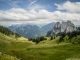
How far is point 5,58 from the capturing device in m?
19.4

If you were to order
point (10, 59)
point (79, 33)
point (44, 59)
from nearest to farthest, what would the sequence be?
point (10, 59), point (44, 59), point (79, 33)

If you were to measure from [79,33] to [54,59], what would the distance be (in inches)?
4659

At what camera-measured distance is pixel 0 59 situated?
63.0ft

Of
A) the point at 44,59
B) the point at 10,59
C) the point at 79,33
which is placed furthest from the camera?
the point at 79,33

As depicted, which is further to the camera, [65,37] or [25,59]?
[65,37]

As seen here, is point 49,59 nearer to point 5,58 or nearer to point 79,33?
point 5,58

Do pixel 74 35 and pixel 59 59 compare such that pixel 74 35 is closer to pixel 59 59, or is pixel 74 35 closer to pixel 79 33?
pixel 79 33

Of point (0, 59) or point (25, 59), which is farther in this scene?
point (25, 59)

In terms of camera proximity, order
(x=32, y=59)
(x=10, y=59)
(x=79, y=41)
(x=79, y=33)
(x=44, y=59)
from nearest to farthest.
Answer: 1. (x=10, y=59)
2. (x=32, y=59)
3. (x=44, y=59)
4. (x=79, y=41)
5. (x=79, y=33)

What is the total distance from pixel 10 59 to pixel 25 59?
53456 mm

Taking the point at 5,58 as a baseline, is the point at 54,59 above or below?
below

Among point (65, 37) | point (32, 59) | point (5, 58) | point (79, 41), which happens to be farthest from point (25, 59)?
point (65, 37)

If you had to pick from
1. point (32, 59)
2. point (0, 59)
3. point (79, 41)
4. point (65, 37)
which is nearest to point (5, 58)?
point (0, 59)

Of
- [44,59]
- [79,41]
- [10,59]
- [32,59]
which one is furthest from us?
[79,41]
